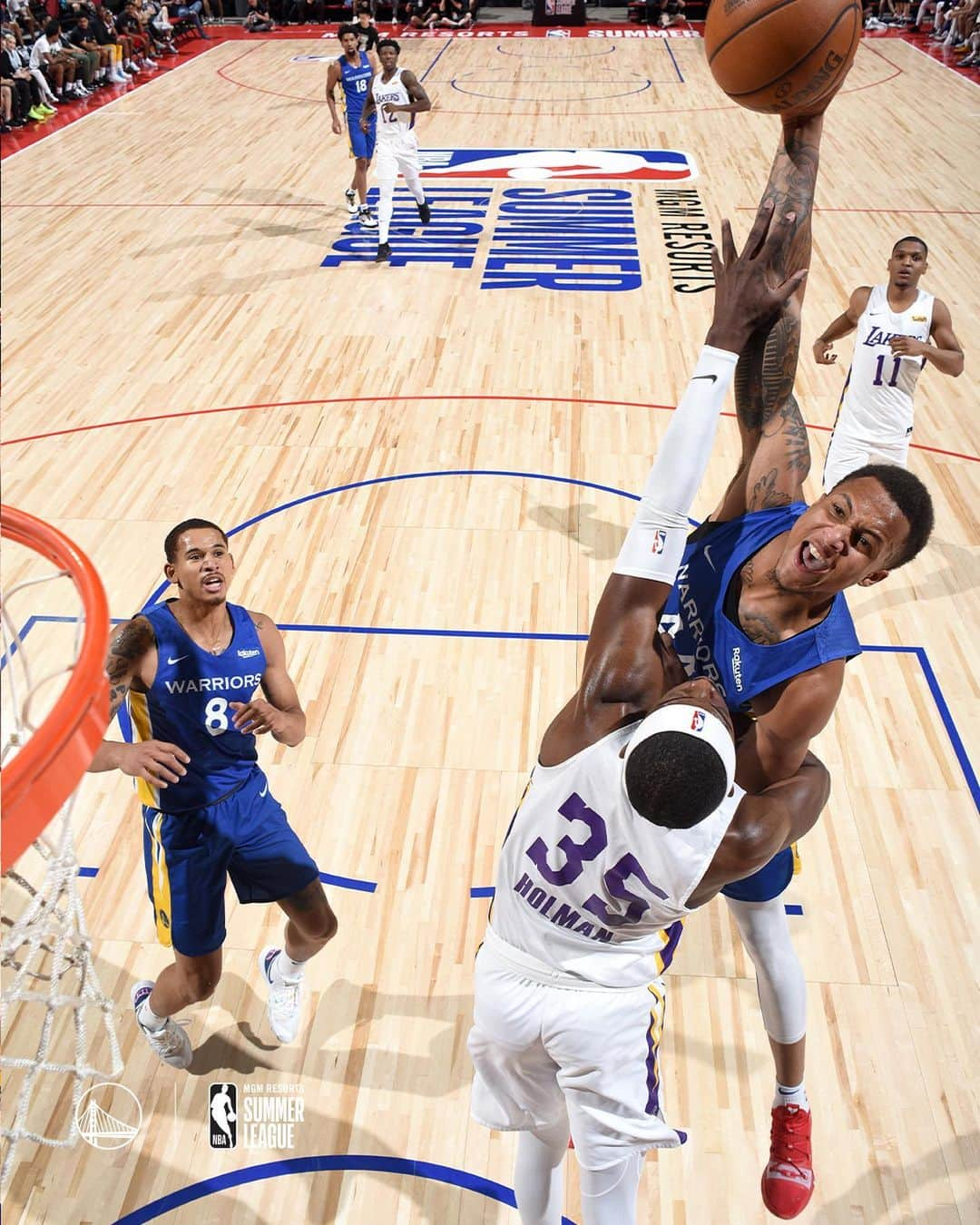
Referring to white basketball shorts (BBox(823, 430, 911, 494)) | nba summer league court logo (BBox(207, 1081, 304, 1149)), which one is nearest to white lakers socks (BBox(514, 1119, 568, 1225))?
nba summer league court logo (BBox(207, 1081, 304, 1149))

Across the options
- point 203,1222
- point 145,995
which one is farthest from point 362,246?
point 203,1222

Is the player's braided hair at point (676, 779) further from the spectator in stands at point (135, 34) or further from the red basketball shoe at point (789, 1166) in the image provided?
the spectator in stands at point (135, 34)

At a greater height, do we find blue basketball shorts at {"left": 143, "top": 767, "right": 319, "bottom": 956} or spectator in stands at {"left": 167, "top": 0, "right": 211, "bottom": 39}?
spectator in stands at {"left": 167, "top": 0, "right": 211, "bottom": 39}

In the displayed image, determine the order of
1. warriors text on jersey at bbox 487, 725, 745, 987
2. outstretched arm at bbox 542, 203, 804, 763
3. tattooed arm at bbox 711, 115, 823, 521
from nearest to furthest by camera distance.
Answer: warriors text on jersey at bbox 487, 725, 745, 987
outstretched arm at bbox 542, 203, 804, 763
tattooed arm at bbox 711, 115, 823, 521

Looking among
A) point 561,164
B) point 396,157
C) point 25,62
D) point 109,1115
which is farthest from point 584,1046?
point 25,62

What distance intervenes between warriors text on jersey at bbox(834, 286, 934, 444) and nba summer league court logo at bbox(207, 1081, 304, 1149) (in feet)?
12.5

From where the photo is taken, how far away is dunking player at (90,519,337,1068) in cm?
320

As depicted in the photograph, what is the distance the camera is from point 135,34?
59.2ft

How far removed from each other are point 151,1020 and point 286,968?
43 cm

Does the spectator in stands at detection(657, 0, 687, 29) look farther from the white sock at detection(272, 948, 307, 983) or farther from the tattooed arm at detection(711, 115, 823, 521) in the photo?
the white sock at detection(272, 948, 307, 983)

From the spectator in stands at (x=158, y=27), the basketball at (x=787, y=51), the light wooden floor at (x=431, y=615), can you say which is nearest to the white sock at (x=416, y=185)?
the light wooden floor at (x=431, y=615)

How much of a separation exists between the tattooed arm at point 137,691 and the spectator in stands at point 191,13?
20.6 m

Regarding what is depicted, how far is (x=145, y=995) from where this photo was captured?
350cm

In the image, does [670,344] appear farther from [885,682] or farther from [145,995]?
[145,995]
